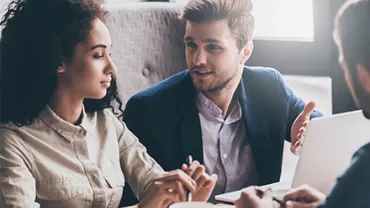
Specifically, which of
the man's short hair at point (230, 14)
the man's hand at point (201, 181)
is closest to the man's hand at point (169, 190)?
the man's hand at point (201, 181)

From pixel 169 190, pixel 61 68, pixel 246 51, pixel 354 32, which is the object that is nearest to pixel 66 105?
pixel 61 68

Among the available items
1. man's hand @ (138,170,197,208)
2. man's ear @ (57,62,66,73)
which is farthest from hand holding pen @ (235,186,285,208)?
man's ear @ (57,62,66,73)

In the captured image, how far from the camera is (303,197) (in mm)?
1055

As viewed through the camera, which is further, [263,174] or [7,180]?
[263,174]

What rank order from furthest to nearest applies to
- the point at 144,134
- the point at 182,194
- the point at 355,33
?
the point at 144,134 → the point at 182,194 → the point at 355,33

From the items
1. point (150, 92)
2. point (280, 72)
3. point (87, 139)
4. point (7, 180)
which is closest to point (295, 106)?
point (280, 72)

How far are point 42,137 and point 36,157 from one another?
34 millimetres

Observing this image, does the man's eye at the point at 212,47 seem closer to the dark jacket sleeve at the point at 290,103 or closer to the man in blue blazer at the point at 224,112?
the man in blue blazer at the point at 224,112

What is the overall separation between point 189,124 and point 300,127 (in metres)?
0.19

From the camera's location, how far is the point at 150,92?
1270 millimetres

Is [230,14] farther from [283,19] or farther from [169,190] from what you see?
[169,190]

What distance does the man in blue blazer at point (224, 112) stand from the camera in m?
1.21

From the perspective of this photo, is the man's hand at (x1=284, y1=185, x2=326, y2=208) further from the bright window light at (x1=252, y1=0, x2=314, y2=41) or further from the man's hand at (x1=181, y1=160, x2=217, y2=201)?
the bright window light at (x1=252, y1=0, x2=314, y2=41)

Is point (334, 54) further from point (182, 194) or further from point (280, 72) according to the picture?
point (182, 194)
